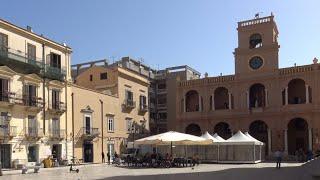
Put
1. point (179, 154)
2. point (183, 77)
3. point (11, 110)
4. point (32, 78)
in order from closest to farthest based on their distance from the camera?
point (11, 110), point (32, 78), point (179, 154), point (183, 77)

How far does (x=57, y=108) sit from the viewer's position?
149 ft

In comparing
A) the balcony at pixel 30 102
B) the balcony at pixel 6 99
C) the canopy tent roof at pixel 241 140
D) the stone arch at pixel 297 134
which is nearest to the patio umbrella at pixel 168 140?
the canopy tent roof at pixel 241 140

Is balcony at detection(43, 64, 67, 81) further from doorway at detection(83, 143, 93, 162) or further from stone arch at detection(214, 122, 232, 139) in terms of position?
stone arch at detection(214, 122, 232, 139)

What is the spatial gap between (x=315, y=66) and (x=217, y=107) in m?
14.3

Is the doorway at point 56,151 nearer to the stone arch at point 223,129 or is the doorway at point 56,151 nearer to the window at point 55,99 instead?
the window at point 55,99

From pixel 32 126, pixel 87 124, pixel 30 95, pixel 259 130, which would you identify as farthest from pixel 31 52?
pixel 259 130

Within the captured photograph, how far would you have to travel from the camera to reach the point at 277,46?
60.1 metres

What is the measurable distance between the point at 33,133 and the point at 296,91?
3308 centimetres

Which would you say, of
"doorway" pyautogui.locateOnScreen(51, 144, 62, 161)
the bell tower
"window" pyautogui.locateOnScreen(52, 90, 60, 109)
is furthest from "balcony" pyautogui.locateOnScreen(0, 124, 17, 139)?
the bell tower

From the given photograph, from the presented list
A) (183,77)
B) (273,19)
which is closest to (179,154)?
(273,19)

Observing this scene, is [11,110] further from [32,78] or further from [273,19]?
Result: [273,19]

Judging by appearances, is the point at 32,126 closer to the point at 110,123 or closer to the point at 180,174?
the point at 110,123

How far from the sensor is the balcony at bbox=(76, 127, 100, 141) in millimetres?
49231

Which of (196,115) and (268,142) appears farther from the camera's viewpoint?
(196,115)
